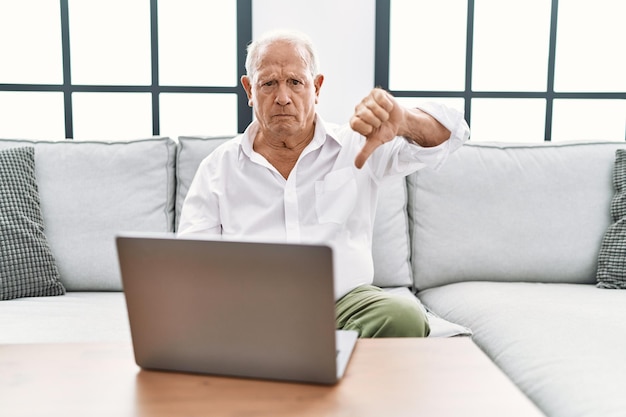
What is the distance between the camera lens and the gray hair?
63.7 inches

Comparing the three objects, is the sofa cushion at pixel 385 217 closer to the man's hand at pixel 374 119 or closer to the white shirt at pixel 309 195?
the white shirt at pixel 309 195

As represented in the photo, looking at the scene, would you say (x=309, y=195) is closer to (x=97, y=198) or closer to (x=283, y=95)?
(x=283, y=95)

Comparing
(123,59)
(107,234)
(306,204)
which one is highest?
(123,59)

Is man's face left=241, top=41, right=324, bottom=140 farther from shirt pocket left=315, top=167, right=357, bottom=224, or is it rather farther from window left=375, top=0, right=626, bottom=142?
window left=375, top=0, right=626, bottom=142

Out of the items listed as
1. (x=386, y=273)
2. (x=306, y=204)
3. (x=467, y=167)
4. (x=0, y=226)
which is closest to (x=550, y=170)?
(x=467, y=167)

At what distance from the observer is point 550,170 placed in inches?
82.3

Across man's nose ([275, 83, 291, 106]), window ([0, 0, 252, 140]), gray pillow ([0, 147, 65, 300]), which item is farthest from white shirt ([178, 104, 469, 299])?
window ([0, 0, 252, 140])

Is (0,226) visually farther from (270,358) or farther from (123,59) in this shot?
(270,358)

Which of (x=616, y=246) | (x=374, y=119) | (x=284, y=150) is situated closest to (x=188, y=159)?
(x=284, y=150)

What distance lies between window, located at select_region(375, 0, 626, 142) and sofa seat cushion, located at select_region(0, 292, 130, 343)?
1.60 meters

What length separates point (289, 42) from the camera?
1.62 m

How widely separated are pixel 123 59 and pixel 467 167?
1.65 m

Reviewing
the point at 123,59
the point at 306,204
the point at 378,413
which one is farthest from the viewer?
the point at 123,59

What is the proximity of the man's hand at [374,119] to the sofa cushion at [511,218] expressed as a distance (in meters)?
0.86
